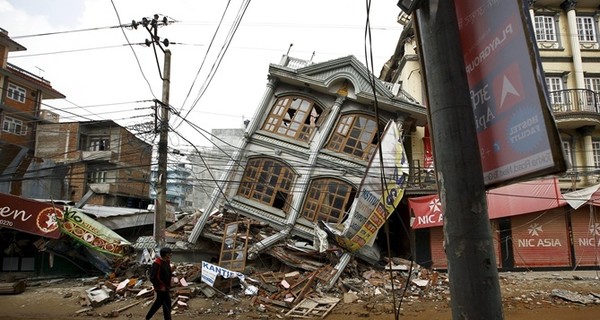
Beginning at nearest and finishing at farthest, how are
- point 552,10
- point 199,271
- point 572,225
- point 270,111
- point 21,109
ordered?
point 199,271 < point 572,225 < point 270,111 < point 552,10 < point 21,109

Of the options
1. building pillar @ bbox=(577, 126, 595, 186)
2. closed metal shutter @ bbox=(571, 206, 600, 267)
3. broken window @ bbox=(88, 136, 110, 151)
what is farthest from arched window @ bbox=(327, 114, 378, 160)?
broken window @ bbox=(88, 136, 110, 151)

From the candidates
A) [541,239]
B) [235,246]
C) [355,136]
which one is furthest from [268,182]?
[541,239]

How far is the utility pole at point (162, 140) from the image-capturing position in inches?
543

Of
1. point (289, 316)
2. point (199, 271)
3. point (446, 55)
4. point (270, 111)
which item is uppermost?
point (270, 111)

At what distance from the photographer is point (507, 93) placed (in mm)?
2291

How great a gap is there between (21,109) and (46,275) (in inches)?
1013

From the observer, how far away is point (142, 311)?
12.5 metres

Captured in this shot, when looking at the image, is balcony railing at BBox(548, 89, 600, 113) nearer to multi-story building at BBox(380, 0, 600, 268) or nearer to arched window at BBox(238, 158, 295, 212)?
multi-story building at BBox(380, 0, 600, 268)

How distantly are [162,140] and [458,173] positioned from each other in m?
13.5

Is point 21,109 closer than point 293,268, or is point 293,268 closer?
point 293,268

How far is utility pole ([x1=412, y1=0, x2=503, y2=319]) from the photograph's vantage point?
2.11 metres

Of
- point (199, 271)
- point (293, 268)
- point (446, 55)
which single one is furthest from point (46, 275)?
point (446, 55)

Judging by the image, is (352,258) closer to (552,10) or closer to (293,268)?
(293,268)

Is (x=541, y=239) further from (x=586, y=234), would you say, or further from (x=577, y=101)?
(x=577, y=101)
